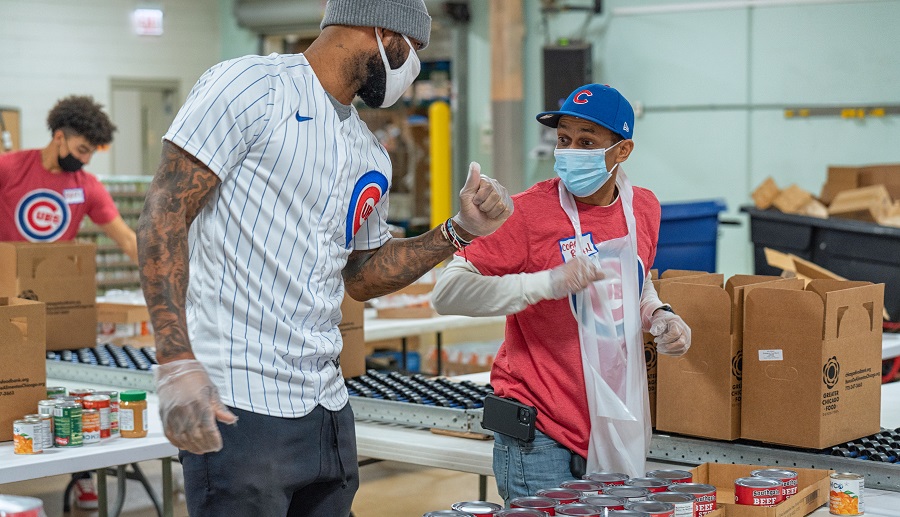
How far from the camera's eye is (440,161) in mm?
10648

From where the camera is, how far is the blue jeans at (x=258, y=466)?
189 cm

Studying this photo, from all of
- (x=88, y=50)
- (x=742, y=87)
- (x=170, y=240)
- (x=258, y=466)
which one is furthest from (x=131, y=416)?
(x=88, y=50)

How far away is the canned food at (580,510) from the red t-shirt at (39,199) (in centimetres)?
414

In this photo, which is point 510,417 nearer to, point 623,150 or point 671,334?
point 671,334

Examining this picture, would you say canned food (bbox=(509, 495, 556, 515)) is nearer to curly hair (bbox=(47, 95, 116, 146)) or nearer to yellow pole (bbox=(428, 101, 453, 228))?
curly hair (bbox=(47, 95, 116, 146))

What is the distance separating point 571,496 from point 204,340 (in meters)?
0.73

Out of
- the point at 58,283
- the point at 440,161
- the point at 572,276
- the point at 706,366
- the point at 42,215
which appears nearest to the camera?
the point at 572,276

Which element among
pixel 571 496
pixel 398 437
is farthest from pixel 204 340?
pixel 398 437

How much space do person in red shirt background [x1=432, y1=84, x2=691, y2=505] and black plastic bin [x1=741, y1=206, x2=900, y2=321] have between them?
3.43 metres

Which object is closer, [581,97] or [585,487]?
[585,487]

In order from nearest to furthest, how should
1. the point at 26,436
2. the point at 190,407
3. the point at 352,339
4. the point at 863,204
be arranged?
1. the point at 190,407
2. the point at 26,436
3. the point at 352,339
4. the point at 863,204

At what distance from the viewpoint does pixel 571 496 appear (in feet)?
6.75

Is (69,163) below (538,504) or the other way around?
the other way around

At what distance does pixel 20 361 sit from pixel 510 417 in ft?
4.89
